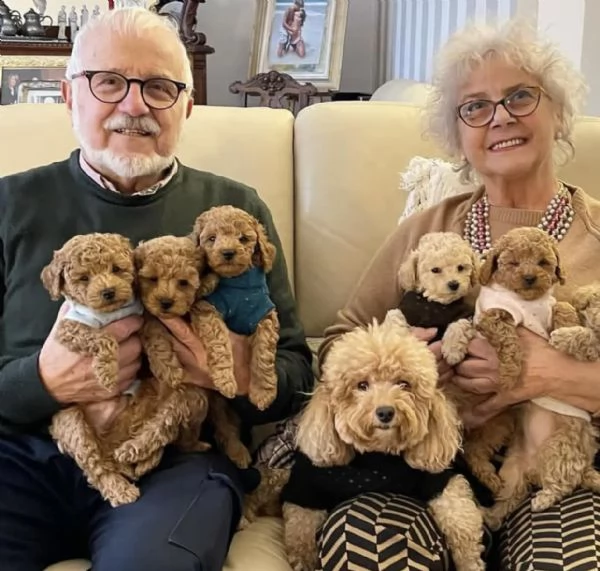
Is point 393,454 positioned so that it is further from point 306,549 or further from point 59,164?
point 59,164

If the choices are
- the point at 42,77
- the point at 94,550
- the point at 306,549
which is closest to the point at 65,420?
the point at 94,550

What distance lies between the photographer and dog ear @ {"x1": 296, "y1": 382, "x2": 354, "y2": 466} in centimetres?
144

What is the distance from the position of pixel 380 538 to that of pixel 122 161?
2.94ft

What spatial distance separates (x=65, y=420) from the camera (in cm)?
144

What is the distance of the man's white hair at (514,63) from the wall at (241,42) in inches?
108

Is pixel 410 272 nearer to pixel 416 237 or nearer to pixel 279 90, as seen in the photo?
pixel 416 237

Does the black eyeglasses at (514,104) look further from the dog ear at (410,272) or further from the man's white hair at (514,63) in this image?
the dog ear at (410,272)

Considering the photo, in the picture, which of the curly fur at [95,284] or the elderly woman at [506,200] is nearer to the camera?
the curly fur at [95,284]

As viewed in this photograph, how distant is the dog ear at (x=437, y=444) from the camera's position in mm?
1416

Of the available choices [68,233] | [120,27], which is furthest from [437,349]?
[120,27]

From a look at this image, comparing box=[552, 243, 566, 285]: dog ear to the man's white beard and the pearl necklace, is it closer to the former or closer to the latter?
the pearl necklace

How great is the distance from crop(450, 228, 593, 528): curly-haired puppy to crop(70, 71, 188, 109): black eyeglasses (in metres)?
0.75

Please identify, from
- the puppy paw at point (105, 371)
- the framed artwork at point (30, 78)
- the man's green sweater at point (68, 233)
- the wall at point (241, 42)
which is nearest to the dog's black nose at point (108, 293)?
the puppy paw at point (105, 371)

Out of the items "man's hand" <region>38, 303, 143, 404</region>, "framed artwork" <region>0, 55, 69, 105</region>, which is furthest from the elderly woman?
"framed artwork" <region>0, 55, 69, 105</region>
